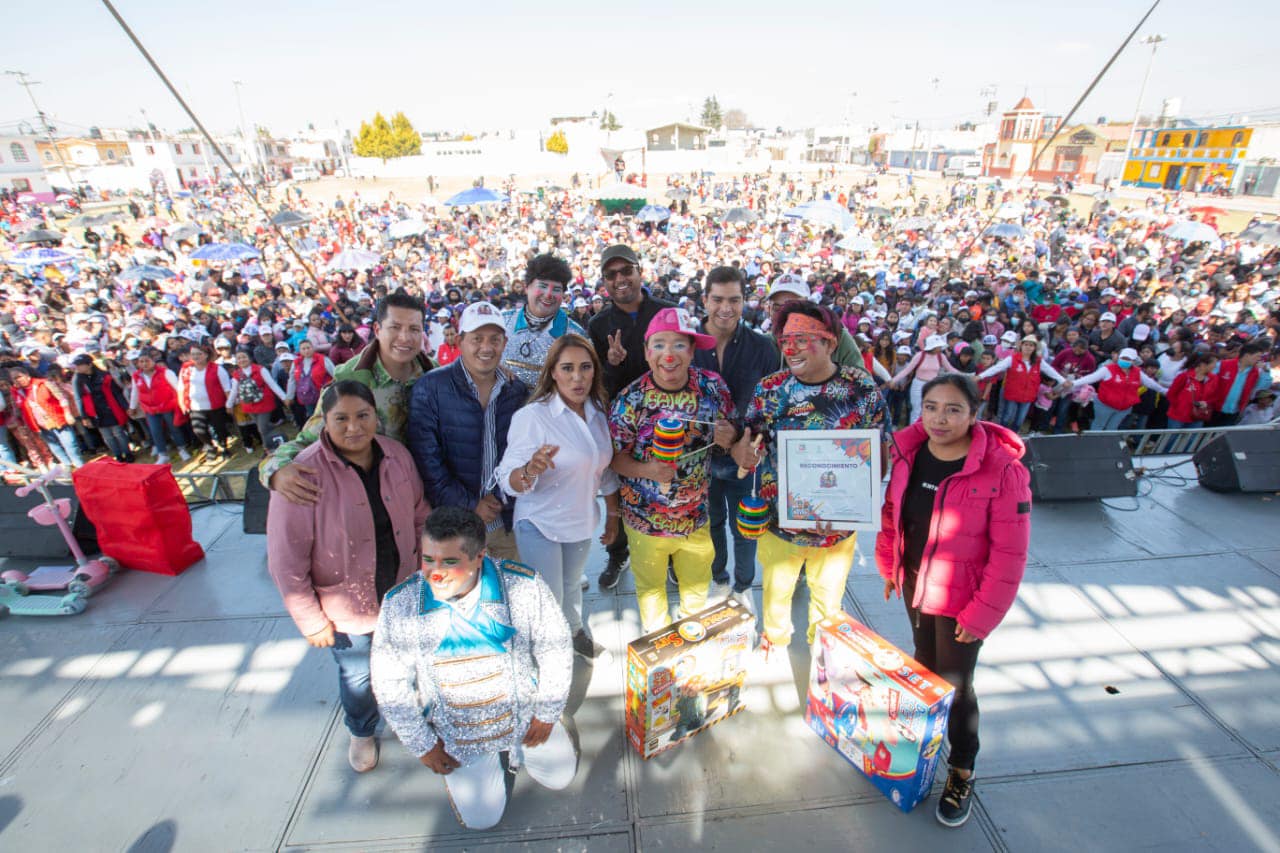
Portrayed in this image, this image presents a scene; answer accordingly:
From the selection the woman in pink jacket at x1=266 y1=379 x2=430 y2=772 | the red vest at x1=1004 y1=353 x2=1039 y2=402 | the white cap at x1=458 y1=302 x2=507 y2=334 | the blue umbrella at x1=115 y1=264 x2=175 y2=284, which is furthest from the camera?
the blue umbrella at x1=115 y1=264 x2=175 y2=284

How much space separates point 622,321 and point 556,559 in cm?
156

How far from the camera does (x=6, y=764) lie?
2.95 metres

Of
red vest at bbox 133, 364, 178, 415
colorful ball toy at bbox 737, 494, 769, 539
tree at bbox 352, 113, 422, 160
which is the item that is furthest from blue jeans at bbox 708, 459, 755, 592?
tree at bbox 352, 113, 422, 160

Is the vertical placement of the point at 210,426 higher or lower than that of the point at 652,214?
lower

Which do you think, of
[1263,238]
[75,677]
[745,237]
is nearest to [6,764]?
[75,677]

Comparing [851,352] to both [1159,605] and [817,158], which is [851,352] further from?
[817,158]

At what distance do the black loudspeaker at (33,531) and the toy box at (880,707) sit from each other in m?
5.31

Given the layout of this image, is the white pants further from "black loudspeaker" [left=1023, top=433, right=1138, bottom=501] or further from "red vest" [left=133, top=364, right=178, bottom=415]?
"red vest" [left=133, top=364, right=178, bottom=415]

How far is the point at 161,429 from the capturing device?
25.9ft

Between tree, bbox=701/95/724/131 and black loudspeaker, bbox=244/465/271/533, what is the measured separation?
337ft

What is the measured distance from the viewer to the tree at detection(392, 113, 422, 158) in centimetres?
6719

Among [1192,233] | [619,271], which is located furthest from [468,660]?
[1192,233]

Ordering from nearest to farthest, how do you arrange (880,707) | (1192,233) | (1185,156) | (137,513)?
(880,707)
(137,513)
(1192,233)
(1185,156)

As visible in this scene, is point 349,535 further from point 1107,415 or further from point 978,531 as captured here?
point 1107,415
